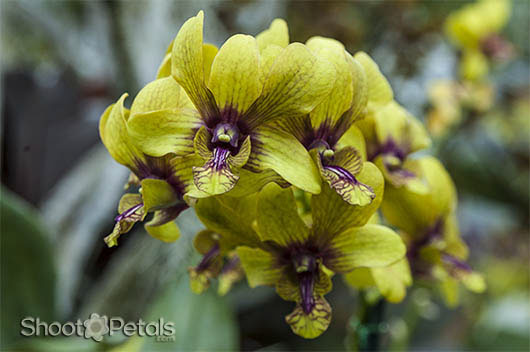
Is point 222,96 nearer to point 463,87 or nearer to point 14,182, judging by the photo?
point 463,87

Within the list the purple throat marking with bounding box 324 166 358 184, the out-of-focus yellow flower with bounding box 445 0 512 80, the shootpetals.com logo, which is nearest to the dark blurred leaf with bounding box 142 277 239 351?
the shootpetals.com logo

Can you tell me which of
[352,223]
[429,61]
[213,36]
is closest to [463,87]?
[429,61]

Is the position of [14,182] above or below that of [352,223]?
below

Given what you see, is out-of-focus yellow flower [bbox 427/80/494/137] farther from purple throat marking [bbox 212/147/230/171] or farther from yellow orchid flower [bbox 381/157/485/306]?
purple throat marking [bbox 212/147/230/171]

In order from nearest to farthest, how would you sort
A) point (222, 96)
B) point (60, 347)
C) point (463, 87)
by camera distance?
1. point (222, 96)
2. point (60, 347)
3. point (463, 87)

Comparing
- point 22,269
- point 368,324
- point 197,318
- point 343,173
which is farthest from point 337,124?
point 22,269

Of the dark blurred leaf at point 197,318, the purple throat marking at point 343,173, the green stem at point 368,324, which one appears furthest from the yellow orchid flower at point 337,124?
the dark blurred leaf at point 197,318
